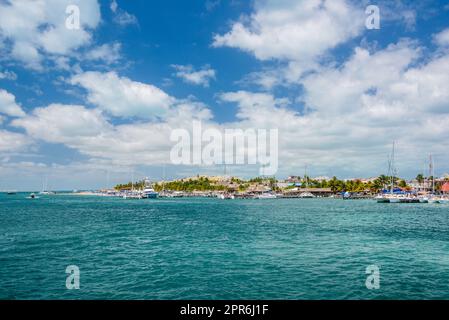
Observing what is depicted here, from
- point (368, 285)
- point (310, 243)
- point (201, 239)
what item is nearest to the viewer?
point (368, 285)

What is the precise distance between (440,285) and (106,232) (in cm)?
4350

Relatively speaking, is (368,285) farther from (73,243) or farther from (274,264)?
(73,243)

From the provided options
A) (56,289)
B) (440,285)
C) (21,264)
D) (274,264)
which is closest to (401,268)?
(440,285)

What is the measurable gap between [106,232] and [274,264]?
3163 cm

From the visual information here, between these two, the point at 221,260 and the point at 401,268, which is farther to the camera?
the point at 221,260
